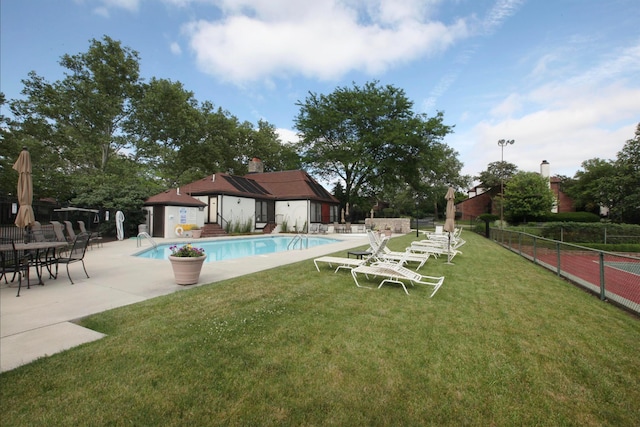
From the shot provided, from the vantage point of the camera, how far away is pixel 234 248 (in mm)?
15148

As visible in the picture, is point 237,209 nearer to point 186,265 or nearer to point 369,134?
point 369,134

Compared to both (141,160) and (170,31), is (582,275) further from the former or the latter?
(141,160)

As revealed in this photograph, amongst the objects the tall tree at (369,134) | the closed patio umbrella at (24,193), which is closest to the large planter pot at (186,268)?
the closed patio umbrella at (24,193)

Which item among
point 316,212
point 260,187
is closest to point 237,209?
point 260,187

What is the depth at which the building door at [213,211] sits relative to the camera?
22.2m

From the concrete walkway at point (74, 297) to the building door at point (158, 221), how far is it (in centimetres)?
1036

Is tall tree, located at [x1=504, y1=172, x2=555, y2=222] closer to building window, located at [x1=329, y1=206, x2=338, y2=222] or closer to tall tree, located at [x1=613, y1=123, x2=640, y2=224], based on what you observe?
tall tree, located at [x1=613, y1=123, x2=640, y2=224]

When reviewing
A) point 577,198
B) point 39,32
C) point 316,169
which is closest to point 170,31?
point 39,32

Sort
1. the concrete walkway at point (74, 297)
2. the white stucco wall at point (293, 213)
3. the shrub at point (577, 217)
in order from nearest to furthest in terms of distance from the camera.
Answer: the concrete walkway at point (74, 297)
the white stucco wall at point (293, 213)
the shrub at point (577, 217)

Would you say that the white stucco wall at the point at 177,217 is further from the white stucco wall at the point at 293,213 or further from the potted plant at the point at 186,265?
the potted plant at the point at 186,265

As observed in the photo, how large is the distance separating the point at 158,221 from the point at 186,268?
1560 cm

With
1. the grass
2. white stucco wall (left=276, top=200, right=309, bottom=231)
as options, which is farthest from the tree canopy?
the grass

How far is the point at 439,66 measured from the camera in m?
15.8

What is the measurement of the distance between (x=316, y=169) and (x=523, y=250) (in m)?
24.9
